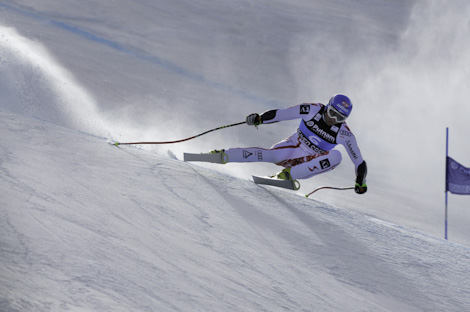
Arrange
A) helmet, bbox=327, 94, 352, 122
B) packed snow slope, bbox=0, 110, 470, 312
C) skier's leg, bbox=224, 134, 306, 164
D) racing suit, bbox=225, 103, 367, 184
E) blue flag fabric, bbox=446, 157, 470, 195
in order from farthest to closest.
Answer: blue flag fabric, bbox=446, 157, 470, 195, skier's leg, bbox=224, 134, 306, 164, racing suit, bbox=225, 103, 367, 184, helmet, bbox=327, 94, 352, 122, packed snow slope, bbox=0, 110, 470, 312

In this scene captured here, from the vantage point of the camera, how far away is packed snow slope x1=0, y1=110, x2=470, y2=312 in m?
2.79

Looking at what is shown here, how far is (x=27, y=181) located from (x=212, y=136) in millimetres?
6055

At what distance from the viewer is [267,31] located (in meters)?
18.7

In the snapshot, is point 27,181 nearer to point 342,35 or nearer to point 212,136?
point 212,136

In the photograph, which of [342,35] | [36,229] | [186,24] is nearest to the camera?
A: [36,229]

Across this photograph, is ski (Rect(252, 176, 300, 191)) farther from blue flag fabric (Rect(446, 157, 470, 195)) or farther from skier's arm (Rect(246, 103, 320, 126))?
blue flag fabric (Rect(446, 157, 470, 195))

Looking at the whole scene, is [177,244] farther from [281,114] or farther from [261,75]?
[261,75]

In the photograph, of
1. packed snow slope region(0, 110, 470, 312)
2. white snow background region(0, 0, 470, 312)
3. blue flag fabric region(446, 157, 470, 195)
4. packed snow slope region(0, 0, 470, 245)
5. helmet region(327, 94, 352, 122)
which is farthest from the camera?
packed snow slope region(0, 0, 470, 245)

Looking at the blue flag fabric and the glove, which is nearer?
the glove

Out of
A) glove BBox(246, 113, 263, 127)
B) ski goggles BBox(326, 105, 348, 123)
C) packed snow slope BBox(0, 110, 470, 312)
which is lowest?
packed snow slope BBox(0, 110, 470, 312)

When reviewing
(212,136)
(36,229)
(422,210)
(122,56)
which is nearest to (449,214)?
(422,210)

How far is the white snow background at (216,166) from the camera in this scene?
3117 millimetres

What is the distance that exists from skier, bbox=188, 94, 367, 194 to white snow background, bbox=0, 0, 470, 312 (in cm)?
26

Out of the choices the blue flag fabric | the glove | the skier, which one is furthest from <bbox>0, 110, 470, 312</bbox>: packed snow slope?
the blue flag fabric
